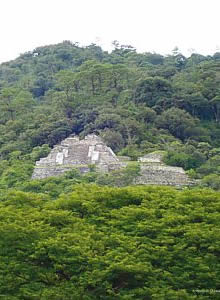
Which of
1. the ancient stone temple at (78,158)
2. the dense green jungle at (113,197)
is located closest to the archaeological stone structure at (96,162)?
the ancient stone temple at (78,158)

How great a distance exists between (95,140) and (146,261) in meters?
24.0

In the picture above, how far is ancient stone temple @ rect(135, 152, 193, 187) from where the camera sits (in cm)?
3020

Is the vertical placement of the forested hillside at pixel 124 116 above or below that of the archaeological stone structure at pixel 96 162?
above

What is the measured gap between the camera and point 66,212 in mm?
16859

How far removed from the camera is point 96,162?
34062mm

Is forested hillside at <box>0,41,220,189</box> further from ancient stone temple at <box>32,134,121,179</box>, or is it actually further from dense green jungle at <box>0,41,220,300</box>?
ancient stone temple at <box>32,134,121,179</box>

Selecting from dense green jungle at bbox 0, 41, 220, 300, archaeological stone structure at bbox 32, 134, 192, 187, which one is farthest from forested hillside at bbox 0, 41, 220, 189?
archaeological stone structure at bbox 32, 134, 192, 187

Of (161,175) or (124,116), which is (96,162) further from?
(124,116)

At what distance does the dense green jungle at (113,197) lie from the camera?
578 inches

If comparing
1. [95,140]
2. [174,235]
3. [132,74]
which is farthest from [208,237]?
[132,74]

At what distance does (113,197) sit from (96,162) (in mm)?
16385

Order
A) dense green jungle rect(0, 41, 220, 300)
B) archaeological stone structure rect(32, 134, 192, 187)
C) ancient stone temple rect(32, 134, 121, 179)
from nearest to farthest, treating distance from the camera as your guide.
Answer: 1. dense green jungle rect(0, 41, 220, 300)
2. archaeological stone structure rect(32, 134, 192, 187)
3. ancient stone temple rect(32, 134, 121, 179)

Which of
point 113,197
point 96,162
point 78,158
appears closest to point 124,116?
point 78,158

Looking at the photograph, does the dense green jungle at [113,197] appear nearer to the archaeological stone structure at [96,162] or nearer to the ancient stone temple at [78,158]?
the archaeological stone structure at [96,162]
